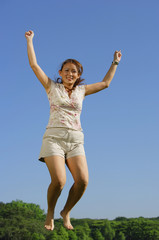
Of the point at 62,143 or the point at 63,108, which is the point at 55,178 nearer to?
the point at 62,143

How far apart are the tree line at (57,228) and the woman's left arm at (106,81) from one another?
7797cm

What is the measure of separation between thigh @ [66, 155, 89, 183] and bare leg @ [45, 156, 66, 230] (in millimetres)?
174

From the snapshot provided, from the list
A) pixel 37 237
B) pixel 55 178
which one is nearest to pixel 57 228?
pixel 37 237

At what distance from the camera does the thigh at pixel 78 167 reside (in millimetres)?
6008

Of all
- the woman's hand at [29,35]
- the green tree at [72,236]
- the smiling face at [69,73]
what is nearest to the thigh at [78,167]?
the smiling face at [69,73]

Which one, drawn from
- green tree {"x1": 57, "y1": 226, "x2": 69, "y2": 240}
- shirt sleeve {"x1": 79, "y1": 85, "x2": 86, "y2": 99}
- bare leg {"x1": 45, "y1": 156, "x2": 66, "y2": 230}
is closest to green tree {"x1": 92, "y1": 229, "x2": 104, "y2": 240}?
green tree {"x1": 57, "y1": 226, "x2": 69, "y2": 240}

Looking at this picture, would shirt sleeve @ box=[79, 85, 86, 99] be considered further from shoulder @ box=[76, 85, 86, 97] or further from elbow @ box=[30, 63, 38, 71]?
elbow @ box=[30, 63, 38, 71]

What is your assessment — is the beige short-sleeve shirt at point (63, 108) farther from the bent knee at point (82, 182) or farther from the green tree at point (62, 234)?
the green tree at point (62, 234)

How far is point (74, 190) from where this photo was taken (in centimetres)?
619

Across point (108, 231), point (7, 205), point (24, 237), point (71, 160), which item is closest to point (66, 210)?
point (71, 160)

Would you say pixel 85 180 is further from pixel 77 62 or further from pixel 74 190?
pixel 77 62

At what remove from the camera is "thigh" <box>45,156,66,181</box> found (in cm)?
582

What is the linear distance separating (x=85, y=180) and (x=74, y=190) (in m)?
0.31

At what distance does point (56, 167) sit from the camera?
586cm
